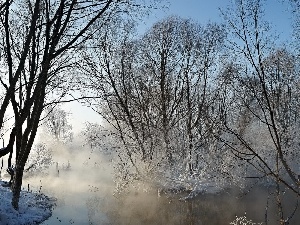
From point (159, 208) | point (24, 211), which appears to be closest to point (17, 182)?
point (24, 211)

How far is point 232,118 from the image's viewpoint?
109 feet

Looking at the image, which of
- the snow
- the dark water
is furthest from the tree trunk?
the dark water

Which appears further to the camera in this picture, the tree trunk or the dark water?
the dark water

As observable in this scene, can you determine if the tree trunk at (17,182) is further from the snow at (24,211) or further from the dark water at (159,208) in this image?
the dark water at (159,208)

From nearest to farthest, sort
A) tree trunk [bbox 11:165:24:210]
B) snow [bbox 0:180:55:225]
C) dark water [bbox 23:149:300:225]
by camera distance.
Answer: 1. tree trunk [bbox 11:165:24:210]
2. snow [bbox 0:180:55:225]
3. dark water [bbox 23:149:300:225]

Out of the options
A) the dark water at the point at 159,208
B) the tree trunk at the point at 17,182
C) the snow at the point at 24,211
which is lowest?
the dark water at the point at 159,208

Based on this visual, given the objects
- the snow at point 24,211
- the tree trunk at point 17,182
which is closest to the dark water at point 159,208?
the snow at point 24,211

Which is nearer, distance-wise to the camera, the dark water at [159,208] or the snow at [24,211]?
Answer: the snow at [24,211]

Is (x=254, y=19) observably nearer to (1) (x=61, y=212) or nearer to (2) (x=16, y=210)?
(2) (x=16, y=210)

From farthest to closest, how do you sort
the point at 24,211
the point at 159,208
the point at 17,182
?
the point at 159,208, the point at 24,211, the point at 17,182

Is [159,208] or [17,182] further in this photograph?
[159,208]

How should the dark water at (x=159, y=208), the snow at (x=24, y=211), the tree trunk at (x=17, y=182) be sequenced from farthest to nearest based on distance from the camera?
the dark water at (x=159, y=208), the snow at (x=24, y=211), the tree trunk at (x=17, y=182)

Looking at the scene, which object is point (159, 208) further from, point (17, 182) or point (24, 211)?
point (17, 182)

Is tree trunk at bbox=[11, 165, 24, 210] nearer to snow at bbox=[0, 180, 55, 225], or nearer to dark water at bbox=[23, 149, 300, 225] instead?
snow at bbox=[0, 180, 55, 225]
